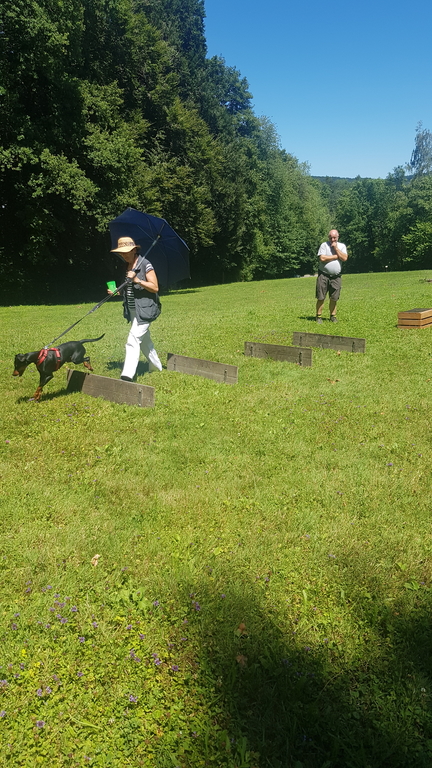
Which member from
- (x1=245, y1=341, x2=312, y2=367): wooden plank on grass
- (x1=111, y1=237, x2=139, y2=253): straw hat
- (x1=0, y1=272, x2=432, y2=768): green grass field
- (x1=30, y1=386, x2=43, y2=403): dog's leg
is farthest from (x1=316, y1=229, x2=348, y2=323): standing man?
(x1=30, y1=386, x2=43, y2=403): dog's leg

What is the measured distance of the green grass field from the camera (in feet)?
9.04

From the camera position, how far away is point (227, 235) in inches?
1815

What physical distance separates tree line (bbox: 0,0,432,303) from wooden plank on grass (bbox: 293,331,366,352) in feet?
55.9

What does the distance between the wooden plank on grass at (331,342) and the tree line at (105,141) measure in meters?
17.0

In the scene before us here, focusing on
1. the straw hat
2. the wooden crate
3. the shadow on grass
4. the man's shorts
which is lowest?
the shadow on grass

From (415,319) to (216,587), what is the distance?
40.4ft

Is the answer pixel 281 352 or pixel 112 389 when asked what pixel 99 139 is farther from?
pixel 112 389

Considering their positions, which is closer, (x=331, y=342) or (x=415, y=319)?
(x=331, y=342)

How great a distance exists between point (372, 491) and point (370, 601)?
1.66 m

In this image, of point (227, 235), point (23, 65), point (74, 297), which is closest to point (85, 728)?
point (23, 65)

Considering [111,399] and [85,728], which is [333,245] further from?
[85,728]

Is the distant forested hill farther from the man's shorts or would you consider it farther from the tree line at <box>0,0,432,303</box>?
the man's shorts

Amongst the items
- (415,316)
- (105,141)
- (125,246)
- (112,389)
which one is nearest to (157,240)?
(125,246)

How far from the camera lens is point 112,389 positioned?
326 inches
